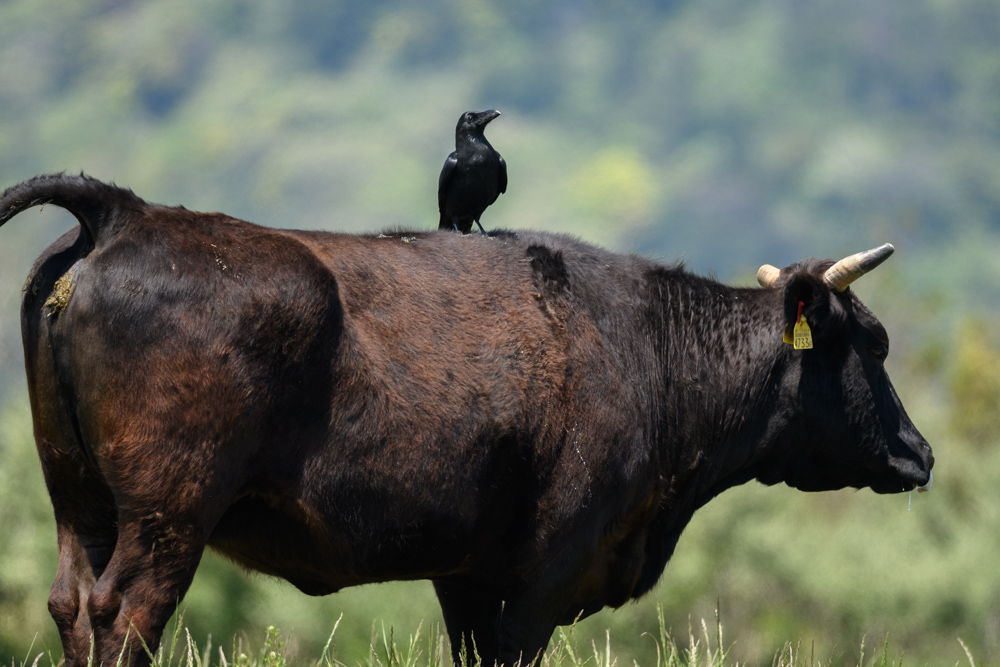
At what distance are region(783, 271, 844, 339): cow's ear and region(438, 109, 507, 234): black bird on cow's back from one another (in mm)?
1739

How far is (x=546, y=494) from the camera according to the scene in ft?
17.1

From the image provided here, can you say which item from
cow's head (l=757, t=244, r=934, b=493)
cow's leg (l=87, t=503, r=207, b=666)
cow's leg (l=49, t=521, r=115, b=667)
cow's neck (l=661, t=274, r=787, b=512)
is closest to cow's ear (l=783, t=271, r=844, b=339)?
cow's head (l=757, t=244, r=934, b=493)

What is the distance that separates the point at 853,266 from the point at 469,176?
2.21 metres

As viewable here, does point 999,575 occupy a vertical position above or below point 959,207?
below

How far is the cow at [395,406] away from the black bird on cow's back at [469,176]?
505 millimetres

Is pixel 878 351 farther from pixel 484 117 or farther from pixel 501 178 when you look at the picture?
pixel 484 117

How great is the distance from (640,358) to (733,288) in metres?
1.15

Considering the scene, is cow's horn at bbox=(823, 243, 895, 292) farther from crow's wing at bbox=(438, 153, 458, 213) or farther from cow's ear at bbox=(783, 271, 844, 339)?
crow's wing at bbox=(438, 153, 458, 213)

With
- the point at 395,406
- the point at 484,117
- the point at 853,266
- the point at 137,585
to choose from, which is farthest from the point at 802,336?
the point at 137,585

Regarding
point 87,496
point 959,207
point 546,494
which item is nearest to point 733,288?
point 546,494

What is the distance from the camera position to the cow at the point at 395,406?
4270mm

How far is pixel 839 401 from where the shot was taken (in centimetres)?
637

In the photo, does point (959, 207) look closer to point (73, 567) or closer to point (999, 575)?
point (999, 575)

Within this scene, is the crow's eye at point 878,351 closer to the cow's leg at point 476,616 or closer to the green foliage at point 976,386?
the cow's leg at point 476,616
